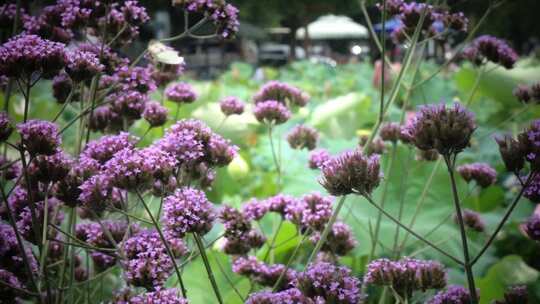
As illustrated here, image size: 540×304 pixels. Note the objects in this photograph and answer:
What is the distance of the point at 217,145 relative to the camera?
106 cm

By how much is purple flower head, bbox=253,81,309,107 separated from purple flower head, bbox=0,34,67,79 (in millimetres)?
824

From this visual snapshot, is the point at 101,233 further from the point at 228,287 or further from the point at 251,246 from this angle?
the point at 228,287

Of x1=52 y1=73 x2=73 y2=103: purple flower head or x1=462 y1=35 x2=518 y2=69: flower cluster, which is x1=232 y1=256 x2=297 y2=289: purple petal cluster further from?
x1=462 y1=35 x2=518 y2=69: flower cluster

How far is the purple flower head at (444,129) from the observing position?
0.84 metres

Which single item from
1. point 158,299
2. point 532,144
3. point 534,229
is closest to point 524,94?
point 534,229

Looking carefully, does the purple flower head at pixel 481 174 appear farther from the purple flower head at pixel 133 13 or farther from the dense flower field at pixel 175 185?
the purple flower head at pixel 133 13

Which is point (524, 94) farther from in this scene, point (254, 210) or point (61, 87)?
point (61, 87)

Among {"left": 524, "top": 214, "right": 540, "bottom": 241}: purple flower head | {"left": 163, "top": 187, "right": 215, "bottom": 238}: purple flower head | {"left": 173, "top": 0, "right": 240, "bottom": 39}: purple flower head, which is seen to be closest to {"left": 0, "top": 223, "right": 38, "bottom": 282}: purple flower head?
{"left": 163, "top": 187, "right": 215, "bottom": 238}: purple flower head

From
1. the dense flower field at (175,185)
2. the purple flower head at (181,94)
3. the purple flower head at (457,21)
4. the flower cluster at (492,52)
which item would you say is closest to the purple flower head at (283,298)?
the dense flower field at (175,185)

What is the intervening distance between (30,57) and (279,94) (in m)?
0.92

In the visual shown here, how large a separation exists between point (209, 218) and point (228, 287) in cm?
86

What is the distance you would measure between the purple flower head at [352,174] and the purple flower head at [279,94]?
78 centimetres

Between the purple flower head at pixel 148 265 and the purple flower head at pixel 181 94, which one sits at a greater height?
the purple flower head at pixel 181 94

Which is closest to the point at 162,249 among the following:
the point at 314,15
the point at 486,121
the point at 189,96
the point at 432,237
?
the point at 189,96
